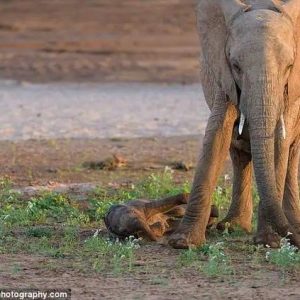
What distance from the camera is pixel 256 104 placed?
28.5 feet

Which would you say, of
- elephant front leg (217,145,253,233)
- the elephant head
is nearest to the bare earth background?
the elephant head

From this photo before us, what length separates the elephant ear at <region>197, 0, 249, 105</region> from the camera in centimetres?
909

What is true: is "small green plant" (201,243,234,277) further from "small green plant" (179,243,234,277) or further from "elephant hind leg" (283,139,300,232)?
"elephant hind leg" (283,139,300,232)

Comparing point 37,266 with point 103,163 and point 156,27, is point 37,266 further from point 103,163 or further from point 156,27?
point 156,27

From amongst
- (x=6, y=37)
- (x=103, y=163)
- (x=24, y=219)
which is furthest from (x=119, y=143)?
(x=6, y=37)

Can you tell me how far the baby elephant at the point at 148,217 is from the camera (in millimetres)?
9383

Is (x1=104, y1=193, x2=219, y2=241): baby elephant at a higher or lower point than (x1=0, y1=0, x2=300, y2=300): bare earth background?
higher

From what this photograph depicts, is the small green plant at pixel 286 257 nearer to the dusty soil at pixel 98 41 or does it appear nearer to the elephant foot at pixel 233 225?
the elephant foot at pixel 233 225

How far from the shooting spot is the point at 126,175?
41.9 ft

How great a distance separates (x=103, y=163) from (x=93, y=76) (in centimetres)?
930

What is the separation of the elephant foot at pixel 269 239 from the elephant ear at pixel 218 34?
0.92 meters

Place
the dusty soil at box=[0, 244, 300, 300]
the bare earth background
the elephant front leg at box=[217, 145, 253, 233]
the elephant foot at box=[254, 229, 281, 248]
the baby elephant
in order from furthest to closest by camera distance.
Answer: the elephant front leg at box=[217, 145, 253, 233]
the baby elephant
the elephant foot at box=[254, 229, 281, 248]
the bare earth background
the dusty soil at box=[0, 244, 300, 300]

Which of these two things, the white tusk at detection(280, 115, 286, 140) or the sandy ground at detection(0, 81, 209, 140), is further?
the sandy ground at detection(0, 81, 209, 140)

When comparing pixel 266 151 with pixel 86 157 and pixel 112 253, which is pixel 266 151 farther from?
pixel 86 157
